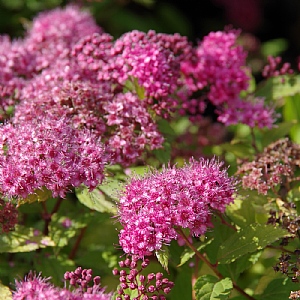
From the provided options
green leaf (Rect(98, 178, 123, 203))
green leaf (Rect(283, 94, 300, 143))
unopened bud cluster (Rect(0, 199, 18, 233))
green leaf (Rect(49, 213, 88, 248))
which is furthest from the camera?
green leaf (Rect(283, 94, 300, 143))

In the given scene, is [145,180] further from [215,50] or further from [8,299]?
[215,50]

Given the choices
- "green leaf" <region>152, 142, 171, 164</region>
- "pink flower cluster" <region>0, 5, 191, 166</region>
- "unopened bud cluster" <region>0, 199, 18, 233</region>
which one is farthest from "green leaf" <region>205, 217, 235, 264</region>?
"unopened bud cluster" <region>0, 199, 18, 233</region>

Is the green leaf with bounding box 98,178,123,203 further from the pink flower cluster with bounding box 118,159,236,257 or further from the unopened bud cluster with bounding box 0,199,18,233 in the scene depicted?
the unopened bud cluster with bounding box 0,199,18,233

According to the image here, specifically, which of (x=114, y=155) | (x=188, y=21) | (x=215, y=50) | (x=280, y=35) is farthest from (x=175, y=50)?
(x=280, y=35)

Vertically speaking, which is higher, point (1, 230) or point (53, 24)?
point (53, 24)

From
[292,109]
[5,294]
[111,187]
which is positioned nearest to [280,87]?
[292,109]

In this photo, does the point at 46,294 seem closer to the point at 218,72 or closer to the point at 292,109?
the point at 218,72

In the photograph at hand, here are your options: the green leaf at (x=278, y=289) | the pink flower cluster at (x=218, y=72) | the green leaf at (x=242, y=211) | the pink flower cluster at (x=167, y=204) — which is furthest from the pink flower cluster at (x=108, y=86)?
the green leaf at (x=278, y=289)
